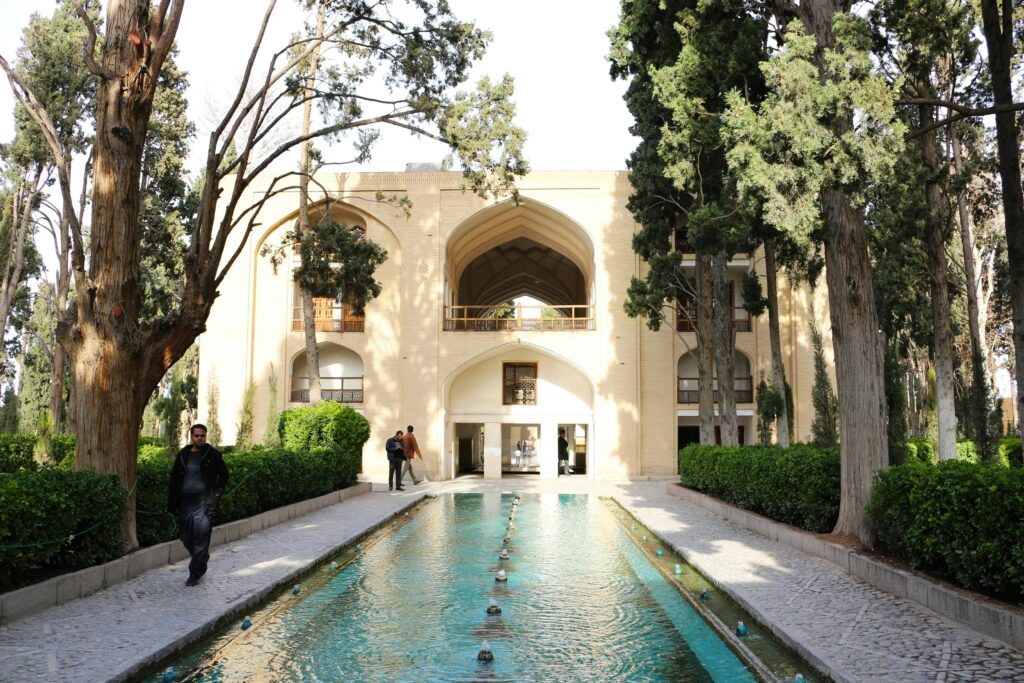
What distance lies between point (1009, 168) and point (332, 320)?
20592 millimetres

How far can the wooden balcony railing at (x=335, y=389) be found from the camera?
2673cm

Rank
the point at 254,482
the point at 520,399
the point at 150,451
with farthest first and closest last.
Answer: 1. the point at 520,399
2. the point at 150,451
3. the point at 254,482

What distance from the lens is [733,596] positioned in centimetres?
740

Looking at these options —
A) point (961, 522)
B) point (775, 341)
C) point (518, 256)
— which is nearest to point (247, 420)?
point (518, 256)

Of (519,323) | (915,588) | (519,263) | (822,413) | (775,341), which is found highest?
(519,263)

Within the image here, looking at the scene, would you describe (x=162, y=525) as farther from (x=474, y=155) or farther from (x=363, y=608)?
(x=474, y=155)

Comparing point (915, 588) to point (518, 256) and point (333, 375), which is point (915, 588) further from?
point (518, 256)

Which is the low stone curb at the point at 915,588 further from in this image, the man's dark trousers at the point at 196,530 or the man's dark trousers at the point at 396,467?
the man's dark trousers at the point at 396,467

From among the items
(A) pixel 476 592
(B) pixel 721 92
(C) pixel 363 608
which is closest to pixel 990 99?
(B) pixel 721 92

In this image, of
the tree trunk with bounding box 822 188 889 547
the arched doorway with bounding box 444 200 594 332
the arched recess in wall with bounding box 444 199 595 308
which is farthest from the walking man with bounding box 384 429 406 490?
the tree trunk with bounding box 822 188 889 547

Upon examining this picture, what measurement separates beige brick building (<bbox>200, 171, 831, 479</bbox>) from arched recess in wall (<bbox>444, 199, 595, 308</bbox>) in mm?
175

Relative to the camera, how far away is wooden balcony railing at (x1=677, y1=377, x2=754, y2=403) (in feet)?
87.2

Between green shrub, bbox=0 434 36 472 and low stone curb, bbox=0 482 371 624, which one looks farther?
green shrub, bbox=0 434 36 472

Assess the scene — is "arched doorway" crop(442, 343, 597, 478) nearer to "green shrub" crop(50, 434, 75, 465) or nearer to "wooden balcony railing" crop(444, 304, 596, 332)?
"wooden balcony railing" crop(444, 304, 596, 332)
